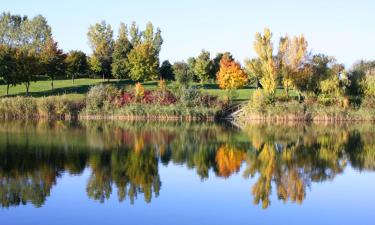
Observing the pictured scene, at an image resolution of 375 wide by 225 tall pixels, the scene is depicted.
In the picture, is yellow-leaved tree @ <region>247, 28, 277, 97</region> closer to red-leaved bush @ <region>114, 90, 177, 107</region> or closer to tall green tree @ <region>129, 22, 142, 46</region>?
red-leaved bush @ <region>114, 90, 177, 107</region>

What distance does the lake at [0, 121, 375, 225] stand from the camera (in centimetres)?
1566

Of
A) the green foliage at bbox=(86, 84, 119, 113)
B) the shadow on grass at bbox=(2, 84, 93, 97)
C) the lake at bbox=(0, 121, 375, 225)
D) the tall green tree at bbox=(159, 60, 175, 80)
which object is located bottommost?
the lake at bbox=(0, 121, 375, 225)

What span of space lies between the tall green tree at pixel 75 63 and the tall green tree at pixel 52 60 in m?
1.10

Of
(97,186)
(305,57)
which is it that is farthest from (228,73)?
(97,186)

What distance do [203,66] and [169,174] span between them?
53.5 m

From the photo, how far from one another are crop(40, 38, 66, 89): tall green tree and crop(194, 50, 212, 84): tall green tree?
63.8 ft

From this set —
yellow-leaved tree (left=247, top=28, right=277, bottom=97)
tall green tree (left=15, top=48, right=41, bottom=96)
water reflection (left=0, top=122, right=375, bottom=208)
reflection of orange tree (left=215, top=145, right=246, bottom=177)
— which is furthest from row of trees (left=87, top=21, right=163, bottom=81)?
reflection of orange tree (left=215, top=145, right=246, bottom=177)

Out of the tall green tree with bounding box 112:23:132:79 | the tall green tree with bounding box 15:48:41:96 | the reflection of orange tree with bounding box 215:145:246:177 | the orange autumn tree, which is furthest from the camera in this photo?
the tall green tree with bounding box 112:23:132:79

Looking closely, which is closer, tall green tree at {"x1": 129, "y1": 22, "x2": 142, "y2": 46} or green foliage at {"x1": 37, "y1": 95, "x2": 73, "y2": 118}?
green foliage at {"x1": 37, "y1": 95, "x2": 73, "y2": 118}

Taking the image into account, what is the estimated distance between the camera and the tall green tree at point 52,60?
6712 cm

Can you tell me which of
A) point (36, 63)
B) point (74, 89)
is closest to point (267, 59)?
point (74, 89)

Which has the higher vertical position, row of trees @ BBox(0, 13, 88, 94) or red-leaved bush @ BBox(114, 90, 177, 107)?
row of trees @ BBox(0, 13, 88, 94)

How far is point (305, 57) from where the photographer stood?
187ft

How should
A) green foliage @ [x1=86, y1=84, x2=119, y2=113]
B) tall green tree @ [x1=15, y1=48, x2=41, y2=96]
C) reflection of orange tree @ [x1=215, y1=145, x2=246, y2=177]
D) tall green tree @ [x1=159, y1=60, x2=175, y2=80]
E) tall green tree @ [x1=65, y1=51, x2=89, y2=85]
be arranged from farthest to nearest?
1. tall green tree @ [x1=159, y1=60, x2=175, y2=80]
2. tall green tree @ [x1=65, y1=51, x2=89, y2=85]
3. tall green tree @ [x1=15, y1=48, x2=41, y2=96]
4. green foliage @ [x1=86, y1=84, x2=119, y2=113]
5. reflection of orange tree @ [x1=215, y1=145, x2=246, y2=177]
